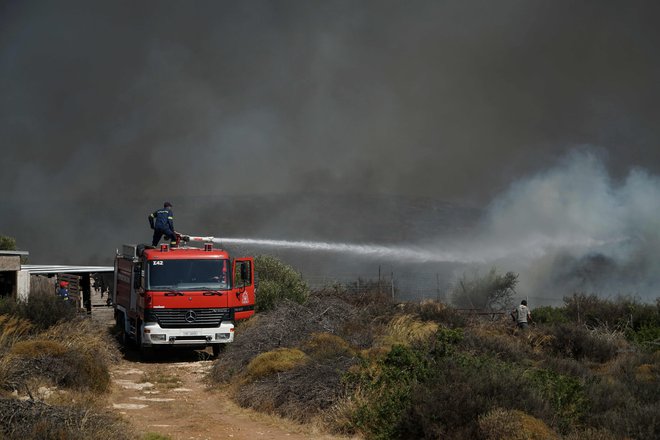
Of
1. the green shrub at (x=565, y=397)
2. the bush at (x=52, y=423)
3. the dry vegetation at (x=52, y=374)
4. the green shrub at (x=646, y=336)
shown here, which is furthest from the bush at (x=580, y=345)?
the bush at (x=52, y=423)

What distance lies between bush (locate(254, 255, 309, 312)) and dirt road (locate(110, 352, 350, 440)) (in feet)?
18.2

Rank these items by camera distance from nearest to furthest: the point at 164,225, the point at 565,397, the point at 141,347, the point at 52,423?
the point at 52,423, the point at 565,397, the point at 141,347, the point at 164,225

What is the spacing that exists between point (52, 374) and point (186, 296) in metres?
5.68

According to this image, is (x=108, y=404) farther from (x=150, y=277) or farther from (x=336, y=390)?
(x=150, y=277)

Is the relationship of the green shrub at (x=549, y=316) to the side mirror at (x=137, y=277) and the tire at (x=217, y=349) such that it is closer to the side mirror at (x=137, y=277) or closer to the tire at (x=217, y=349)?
the tire at (x=217, y=349)

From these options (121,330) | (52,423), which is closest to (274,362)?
(52,423)

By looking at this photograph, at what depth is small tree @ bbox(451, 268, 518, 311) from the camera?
36.6 metres

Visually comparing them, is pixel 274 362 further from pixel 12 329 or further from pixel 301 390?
pixel 12 329

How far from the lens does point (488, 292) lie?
36781 mm

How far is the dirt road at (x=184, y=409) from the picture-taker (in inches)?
452

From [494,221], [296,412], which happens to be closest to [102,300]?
[494,221]

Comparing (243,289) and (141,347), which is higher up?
(243,289)

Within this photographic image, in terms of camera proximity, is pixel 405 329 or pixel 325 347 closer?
pixel 325 347

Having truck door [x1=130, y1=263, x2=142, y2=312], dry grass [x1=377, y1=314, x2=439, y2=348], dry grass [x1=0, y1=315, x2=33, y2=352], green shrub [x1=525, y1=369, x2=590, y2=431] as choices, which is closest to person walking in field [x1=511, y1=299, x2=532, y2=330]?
dry grass [x1=377, y1=314, x2=439, y2=348]
